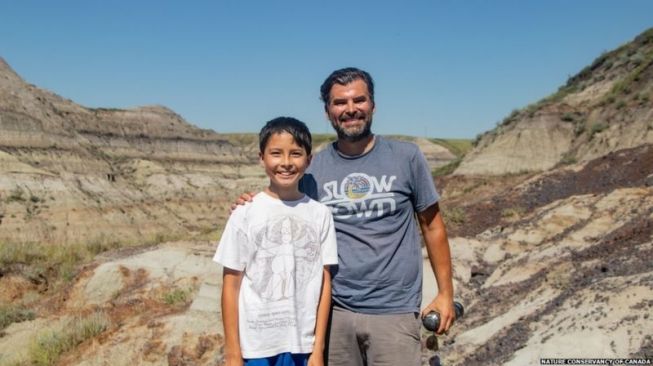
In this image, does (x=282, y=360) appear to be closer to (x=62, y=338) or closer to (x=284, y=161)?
(x=284, y=161)

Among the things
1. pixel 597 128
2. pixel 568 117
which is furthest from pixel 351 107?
pixel 568 117

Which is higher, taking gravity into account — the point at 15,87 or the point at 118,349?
the point at 15,87

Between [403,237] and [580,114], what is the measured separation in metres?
23.4

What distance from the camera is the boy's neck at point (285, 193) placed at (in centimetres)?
289

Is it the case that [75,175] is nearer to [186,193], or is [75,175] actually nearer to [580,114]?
[186,193]

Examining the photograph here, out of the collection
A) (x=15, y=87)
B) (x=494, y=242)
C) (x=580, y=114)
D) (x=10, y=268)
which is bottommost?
(x=10, y=268)

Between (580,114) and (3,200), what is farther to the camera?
(3,200)

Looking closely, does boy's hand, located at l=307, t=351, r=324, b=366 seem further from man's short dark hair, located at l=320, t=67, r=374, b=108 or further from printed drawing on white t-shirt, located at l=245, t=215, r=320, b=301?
man's short dark hair, located at l=320, t=67, r=374, b=108

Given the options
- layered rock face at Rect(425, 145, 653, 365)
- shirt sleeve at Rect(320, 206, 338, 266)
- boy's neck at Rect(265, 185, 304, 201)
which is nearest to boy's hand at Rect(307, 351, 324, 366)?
shirt sleeve at Rect(320, 206, 338, 266)

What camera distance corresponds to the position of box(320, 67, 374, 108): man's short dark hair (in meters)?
3.00

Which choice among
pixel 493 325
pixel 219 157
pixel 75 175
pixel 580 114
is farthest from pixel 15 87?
pixel 493 325

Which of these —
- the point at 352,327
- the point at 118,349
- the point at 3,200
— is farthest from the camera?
the point at 3,200

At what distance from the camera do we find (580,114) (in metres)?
23.9

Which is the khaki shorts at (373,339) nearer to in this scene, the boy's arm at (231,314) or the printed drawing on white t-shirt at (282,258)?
the printed drawing on white t-shirt at (282,258)
